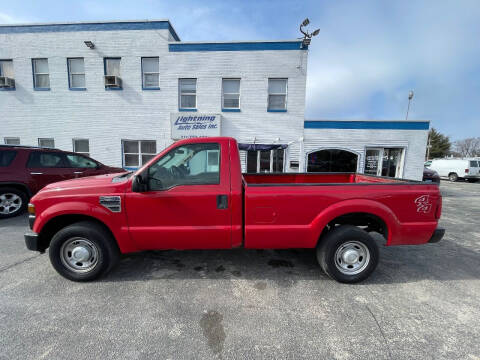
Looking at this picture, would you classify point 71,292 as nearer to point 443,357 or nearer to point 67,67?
point 443,357

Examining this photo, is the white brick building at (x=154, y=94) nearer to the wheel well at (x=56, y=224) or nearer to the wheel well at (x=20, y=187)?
the wheel well at (x=20, y=187)

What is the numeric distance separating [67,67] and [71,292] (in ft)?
40.4

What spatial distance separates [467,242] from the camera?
14.2ft

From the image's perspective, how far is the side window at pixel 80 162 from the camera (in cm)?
611

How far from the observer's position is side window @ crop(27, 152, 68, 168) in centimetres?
557

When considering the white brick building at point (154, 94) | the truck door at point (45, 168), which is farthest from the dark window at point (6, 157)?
the white brick building at point (154, 94)

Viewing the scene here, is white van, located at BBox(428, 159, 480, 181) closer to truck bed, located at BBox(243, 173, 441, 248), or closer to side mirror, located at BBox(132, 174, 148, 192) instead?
truck bed, located at BBox(243, 173, 441, 248)

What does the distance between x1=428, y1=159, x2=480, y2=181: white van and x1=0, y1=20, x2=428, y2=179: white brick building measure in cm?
1223

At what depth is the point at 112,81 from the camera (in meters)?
9.98

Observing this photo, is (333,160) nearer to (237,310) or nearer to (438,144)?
(237,310)

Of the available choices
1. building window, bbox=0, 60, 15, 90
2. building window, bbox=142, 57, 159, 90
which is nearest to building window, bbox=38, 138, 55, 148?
building window, bbox=0, 60, 15, 90

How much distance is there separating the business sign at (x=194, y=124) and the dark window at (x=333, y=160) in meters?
5.08

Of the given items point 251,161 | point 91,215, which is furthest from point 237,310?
point 251,161

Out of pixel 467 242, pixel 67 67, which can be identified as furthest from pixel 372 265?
pixel 67 67
